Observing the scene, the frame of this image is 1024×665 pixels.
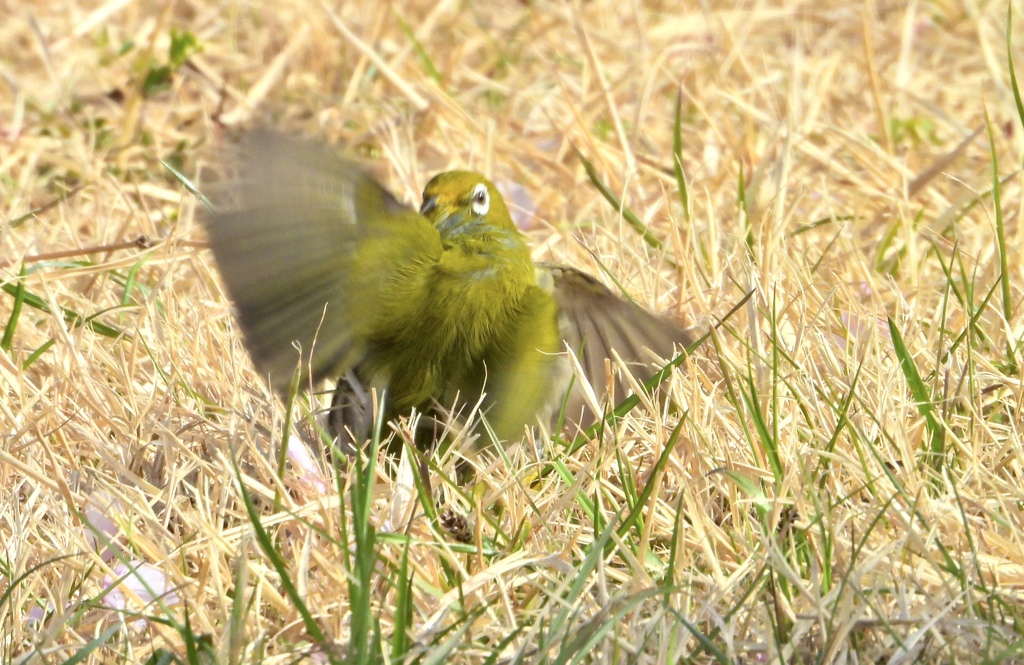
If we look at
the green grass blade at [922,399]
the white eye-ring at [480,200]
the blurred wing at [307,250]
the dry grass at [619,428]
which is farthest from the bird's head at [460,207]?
the green grass blade at [922,399]

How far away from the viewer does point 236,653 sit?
1.60 m

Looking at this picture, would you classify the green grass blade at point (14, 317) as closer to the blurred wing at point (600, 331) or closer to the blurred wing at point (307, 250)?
the blurred wing at point (307, 250)

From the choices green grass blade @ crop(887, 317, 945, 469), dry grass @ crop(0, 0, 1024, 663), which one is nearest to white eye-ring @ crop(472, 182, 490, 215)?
dry grass @ crop(0, 0, 1024, 663)

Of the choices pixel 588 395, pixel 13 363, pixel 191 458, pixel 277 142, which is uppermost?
pixel 277 142

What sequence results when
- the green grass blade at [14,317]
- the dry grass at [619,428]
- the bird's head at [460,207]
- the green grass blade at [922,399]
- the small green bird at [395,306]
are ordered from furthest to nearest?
the green grass blade at [14,317] < the bird's head at [460,207] < the small green bird at [395,306] < the green grass blade at [922,399] < the dry grass at [619,428]

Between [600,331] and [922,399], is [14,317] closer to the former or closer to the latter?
[600,331]

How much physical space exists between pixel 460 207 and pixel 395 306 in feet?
0.88

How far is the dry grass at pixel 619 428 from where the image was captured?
1.78 meters

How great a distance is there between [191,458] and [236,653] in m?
0.59

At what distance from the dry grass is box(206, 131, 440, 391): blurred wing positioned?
0.12 meters

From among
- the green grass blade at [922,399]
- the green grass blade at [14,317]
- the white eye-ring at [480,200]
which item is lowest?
the green grass blade at [922,399]

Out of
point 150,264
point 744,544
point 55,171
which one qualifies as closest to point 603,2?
point 55,171

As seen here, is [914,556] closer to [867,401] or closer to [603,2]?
[867,401]

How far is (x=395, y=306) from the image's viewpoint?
2340mm
